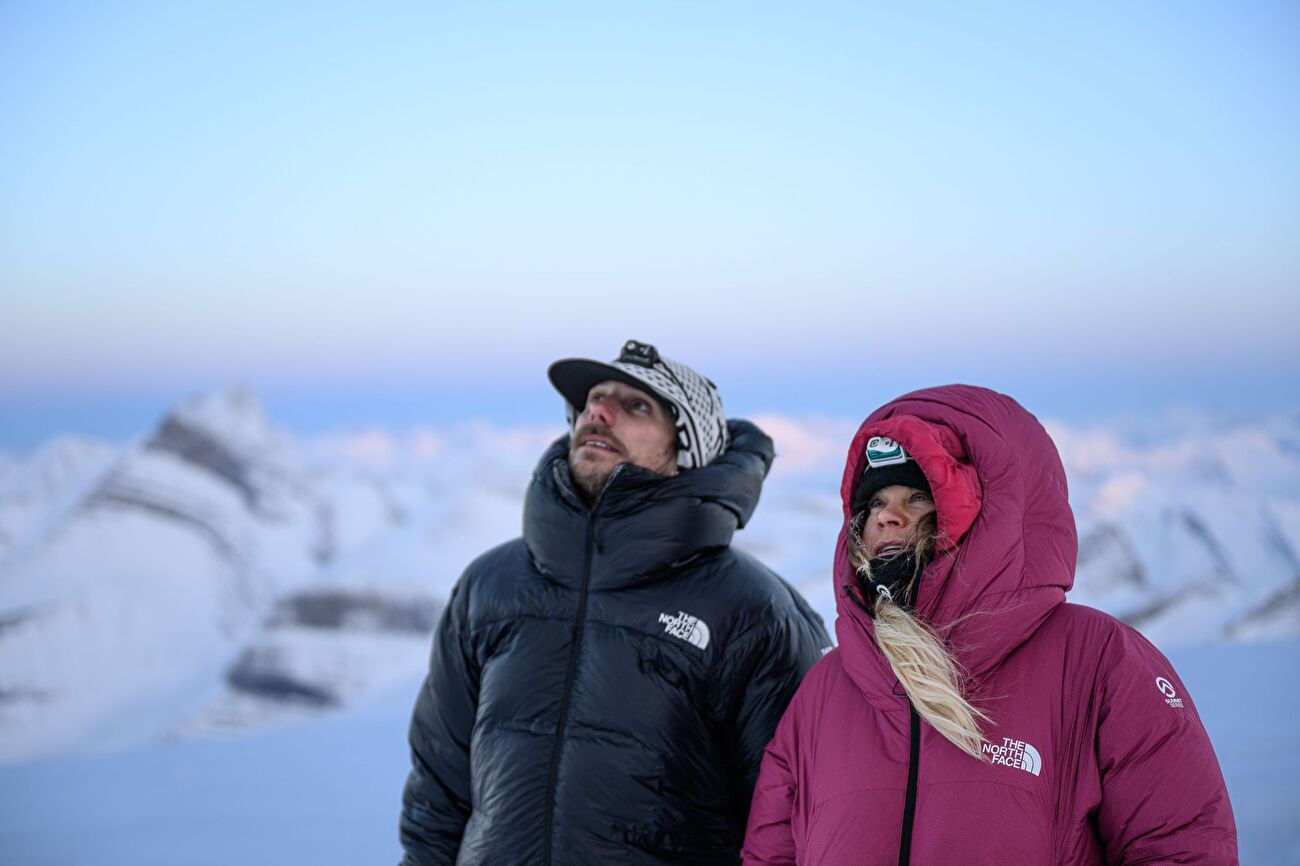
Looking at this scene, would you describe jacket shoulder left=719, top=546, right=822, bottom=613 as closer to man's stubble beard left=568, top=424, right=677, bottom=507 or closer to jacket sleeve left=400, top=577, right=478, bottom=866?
man's stubble beard left=568, top=424, right=677, bottom=507

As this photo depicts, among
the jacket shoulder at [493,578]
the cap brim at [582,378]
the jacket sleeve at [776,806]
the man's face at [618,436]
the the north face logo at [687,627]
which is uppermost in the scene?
the cap brim at [582,378]

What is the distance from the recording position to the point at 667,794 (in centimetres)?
194

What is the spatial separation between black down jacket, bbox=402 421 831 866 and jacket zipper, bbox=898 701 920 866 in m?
0.59

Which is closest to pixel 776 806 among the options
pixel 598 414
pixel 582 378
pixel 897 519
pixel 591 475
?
pixel 897 519

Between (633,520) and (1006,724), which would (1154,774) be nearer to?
(1006,724)

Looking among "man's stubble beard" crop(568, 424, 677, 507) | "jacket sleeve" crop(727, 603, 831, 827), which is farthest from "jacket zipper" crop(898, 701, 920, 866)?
"man's stubble beard" crop(568, 424, 677, 507)

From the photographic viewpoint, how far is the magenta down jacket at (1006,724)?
4.23 feet

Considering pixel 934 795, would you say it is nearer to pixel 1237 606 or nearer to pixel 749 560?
pixel 749 560

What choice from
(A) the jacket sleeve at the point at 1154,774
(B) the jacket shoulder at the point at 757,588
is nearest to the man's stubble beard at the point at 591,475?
(B) the jacket shoulder at the point at 757,588

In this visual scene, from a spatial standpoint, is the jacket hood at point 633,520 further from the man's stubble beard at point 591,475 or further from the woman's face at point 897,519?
the woman's face at point 897,519

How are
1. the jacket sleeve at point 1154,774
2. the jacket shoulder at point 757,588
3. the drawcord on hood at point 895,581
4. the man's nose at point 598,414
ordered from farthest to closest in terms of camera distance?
the man's nose at point 598,414, the jacket shoulder at point 757,588, the drawcord on hood at point 895,581, the jacket sleeve at point 1154,774

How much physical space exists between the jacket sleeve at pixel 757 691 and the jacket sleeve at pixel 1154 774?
746mm

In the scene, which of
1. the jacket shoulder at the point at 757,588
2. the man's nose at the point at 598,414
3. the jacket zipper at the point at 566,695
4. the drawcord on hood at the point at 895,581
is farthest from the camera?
the man's nose at the point at 598,414

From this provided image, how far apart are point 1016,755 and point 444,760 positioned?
4.23 ft
